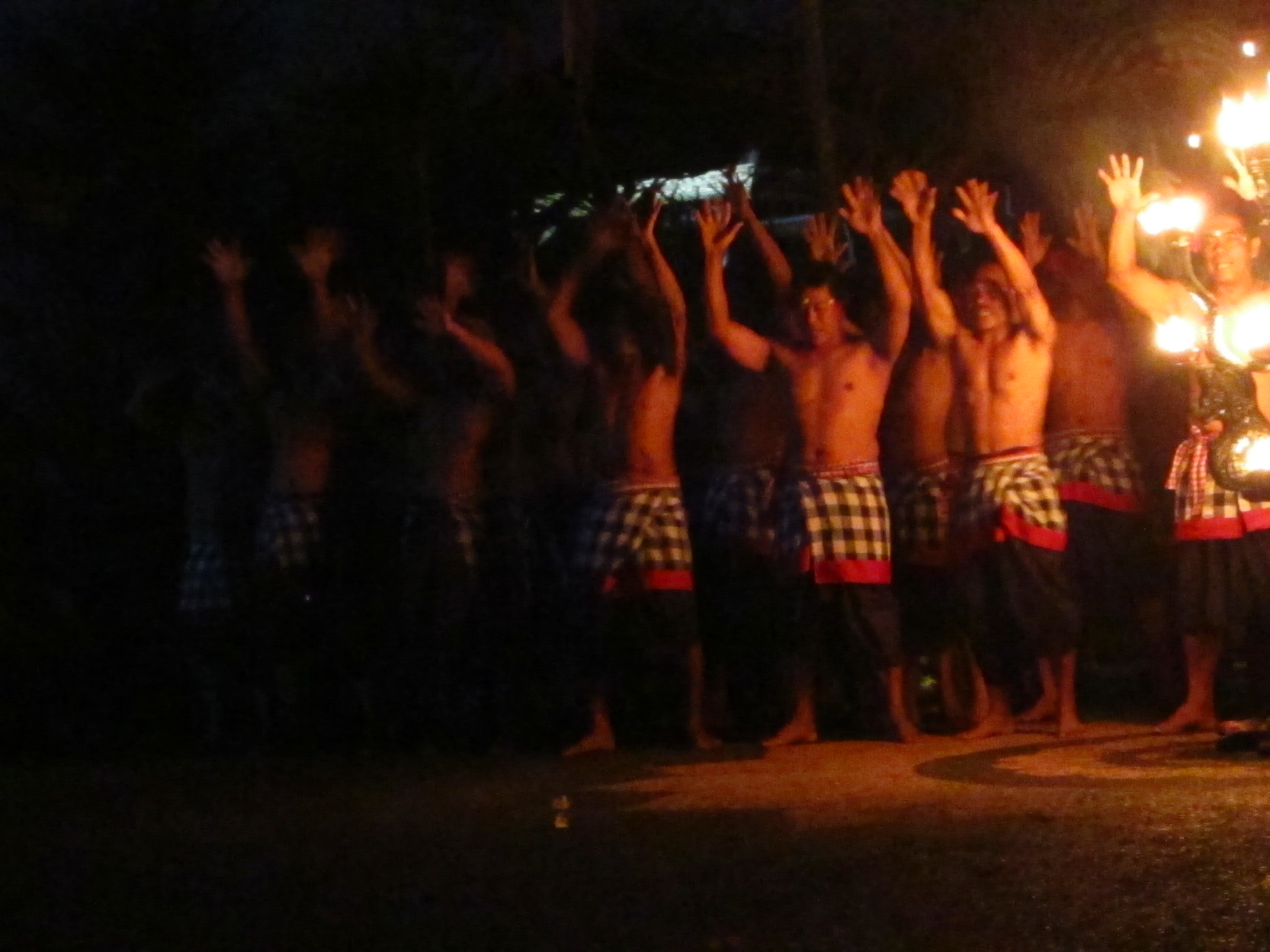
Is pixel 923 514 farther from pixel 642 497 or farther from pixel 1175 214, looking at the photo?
pixel 1175 214

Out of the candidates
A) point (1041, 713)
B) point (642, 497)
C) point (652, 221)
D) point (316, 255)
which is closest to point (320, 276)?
point (316, 255)

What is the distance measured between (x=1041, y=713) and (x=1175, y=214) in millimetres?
2241

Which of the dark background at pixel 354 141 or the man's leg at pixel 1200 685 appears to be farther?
the dark background at pixel 354 141

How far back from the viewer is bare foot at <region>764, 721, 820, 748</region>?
324 inches

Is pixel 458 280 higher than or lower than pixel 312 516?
higher

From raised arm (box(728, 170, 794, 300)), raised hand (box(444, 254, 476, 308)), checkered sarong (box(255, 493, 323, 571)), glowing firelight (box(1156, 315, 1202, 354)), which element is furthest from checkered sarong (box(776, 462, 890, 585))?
checkered sarong (box(255, 493, 323, 571))

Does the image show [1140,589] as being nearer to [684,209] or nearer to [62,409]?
[684,209]

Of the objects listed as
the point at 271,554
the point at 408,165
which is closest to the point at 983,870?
the point at 271,554

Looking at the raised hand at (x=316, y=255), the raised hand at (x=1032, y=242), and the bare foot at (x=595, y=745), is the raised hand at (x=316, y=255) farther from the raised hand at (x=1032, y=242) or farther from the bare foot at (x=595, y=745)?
the raised hand at (x=1032, y=242)

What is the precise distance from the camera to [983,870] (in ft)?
18.0

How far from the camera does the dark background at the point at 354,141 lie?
33.6ft

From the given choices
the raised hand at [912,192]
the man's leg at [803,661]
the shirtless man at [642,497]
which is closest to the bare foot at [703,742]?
the shirtless man at [642,497]

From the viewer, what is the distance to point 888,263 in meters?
8.08

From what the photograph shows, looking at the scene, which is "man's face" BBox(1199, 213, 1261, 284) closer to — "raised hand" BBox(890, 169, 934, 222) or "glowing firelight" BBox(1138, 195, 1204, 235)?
"glowing firelight" BBox(1138, 195, 1204, 235)
